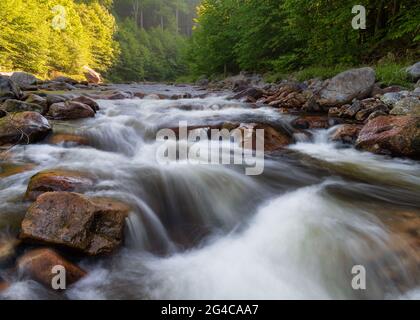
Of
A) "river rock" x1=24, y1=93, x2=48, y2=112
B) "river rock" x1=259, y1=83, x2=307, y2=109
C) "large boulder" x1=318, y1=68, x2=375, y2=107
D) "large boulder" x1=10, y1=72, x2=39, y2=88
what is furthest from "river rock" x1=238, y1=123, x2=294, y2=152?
"large boulder" x1=10, y1=72, x2=39, y2=88

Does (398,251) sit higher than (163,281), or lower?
higher

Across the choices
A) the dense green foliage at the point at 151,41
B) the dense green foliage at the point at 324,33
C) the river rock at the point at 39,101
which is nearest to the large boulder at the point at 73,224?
the river rock at the point at 39,101

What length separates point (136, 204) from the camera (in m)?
3.53

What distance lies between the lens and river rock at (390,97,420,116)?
19.1ft

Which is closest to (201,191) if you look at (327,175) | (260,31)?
(327,175)

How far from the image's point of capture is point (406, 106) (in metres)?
5.95

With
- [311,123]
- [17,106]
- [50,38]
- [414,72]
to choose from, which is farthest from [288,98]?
[50,38]

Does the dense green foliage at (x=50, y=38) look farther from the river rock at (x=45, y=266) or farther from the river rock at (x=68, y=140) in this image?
the river rock at (x=45, y=266)

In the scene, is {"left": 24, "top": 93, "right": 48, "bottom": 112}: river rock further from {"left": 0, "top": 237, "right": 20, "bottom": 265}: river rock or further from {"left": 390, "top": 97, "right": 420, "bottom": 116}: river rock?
{"left": 390, "top": 97, "right": 420, "bottom": 116}: river rock

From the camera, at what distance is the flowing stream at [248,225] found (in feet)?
8.43

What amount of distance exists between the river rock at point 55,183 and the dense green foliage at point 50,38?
17.3 meters

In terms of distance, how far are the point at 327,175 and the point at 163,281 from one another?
119 inches

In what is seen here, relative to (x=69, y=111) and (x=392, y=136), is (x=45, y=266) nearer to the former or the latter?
(x=392, y=136)

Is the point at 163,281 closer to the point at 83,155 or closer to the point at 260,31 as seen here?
the point at 83,155
